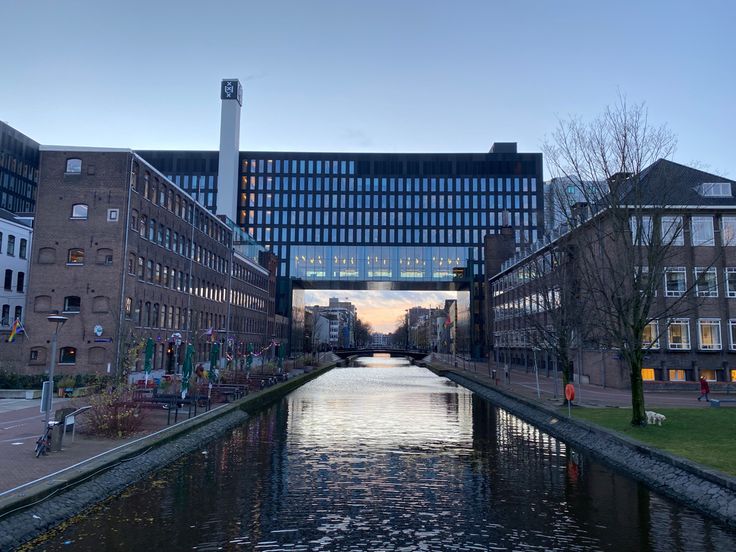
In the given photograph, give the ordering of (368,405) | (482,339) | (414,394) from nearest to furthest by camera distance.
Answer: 1. (368,405)
2. (414,394)
3. (482,339)

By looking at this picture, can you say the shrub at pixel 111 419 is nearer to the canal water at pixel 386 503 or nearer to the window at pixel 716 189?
the canal water at pixel 386 503

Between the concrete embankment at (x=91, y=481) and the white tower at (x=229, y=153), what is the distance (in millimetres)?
92857

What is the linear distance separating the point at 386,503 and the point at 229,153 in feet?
357

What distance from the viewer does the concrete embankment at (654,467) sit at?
49.1 feet

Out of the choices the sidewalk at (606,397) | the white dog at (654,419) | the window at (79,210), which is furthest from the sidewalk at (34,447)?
the sidewalk at (606,397)

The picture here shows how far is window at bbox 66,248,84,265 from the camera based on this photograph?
43156 mm

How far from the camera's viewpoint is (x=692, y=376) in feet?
143

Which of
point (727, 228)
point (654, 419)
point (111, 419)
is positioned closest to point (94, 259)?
point (111, 419)

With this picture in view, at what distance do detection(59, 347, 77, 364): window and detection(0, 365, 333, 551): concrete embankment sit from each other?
66.6 feet

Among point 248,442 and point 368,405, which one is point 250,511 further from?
point 368,405

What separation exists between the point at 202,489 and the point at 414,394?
34974 mm

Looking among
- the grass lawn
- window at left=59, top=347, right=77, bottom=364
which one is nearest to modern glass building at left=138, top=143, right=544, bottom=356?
window at left=59, top=347, right=77, bottom=364

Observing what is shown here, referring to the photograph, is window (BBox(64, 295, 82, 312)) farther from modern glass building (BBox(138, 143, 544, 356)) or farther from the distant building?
modern glass building (BBox(138, 143, 544, 356))

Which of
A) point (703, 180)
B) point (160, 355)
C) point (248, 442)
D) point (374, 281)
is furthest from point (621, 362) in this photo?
point (374, 281)
